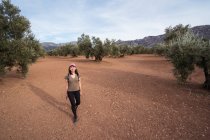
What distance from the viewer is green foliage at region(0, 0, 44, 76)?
15.8 m

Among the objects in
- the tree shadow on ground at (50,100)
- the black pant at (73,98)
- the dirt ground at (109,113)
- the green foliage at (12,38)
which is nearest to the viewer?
the dirt ground at (109,113)

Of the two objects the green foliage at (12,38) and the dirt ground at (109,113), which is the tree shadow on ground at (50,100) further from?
the green foliage at (12,38)

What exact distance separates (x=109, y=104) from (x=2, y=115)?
15.3ft

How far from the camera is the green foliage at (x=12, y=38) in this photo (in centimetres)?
1579

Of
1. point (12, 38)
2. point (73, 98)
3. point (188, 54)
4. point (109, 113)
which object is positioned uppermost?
point (12, 38)

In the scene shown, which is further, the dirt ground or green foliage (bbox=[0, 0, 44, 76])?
green foliage (bbox=[0, 0, 44, 76])

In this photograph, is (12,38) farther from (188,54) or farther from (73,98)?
(188,54)

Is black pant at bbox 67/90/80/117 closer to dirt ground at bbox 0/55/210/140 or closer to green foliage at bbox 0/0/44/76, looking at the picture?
dirt ground at bbox 0/55/210/140

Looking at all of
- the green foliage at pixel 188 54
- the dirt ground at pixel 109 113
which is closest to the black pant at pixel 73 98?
the dirt ground at pixel 109 113

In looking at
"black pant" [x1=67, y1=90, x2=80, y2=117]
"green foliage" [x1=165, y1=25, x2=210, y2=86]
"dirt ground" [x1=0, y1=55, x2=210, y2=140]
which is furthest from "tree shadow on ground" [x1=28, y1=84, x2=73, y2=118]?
"green foliage" [x1=165, y1=25, x2=210, y2=86]

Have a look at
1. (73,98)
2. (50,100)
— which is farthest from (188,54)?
(50,100)

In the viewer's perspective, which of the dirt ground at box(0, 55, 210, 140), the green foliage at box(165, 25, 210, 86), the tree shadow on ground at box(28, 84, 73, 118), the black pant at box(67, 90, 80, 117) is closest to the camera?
the dirt ground at box(0, 55, 210, 140)

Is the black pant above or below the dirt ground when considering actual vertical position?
above

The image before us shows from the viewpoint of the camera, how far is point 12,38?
1694 centimetres
